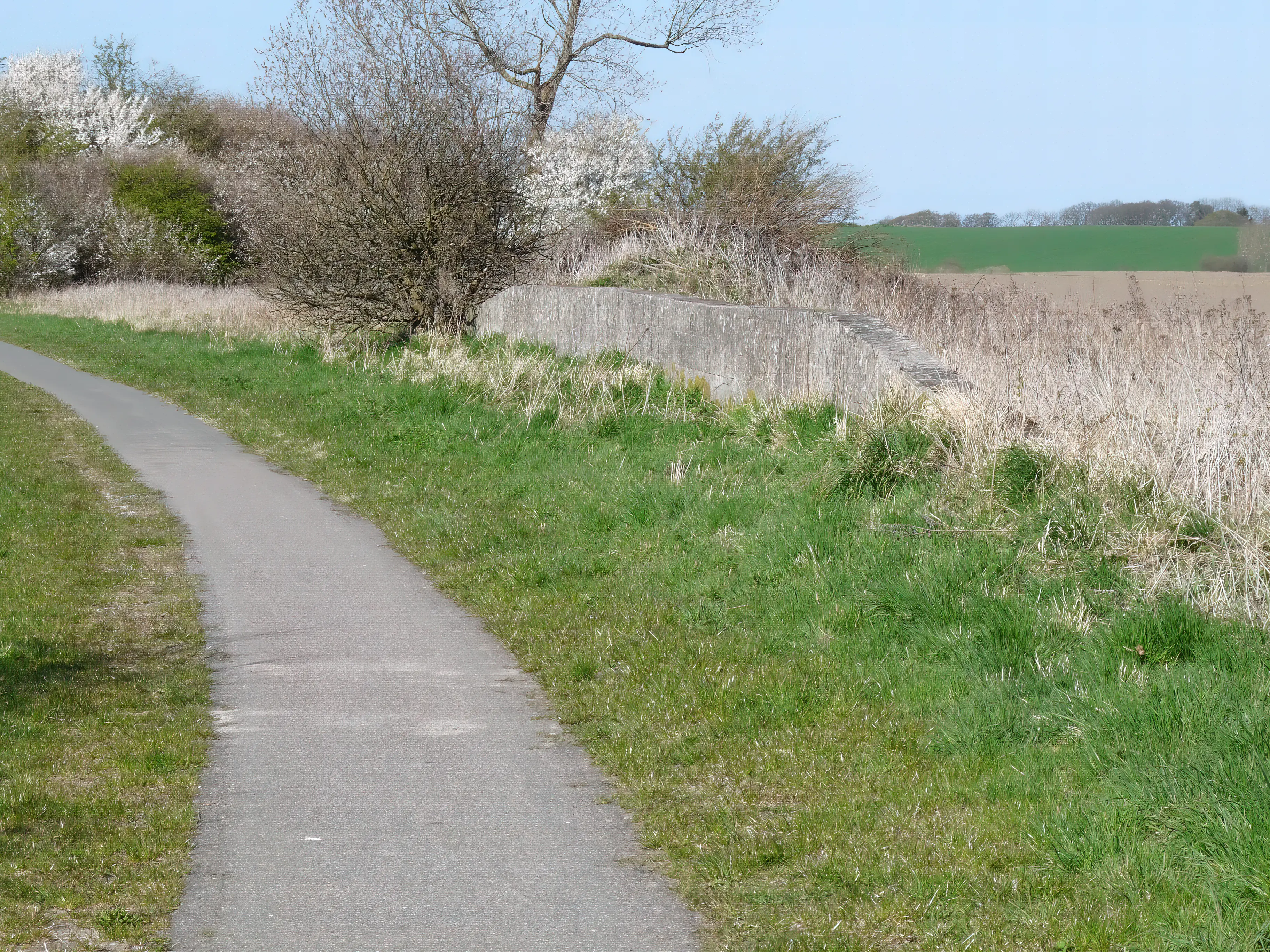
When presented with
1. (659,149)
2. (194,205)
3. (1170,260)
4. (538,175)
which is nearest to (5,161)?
(194,205)

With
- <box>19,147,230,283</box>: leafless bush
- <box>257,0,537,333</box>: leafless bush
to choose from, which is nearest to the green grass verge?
<box>257,0,537,333</box>: leafless bush

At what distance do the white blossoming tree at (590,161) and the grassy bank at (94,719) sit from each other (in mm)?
27688

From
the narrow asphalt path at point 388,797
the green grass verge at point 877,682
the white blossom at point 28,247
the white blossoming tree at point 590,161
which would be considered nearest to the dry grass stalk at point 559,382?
the green grass verge at point 877,682

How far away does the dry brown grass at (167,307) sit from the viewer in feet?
82.4

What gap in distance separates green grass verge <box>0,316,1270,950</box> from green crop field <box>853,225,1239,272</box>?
88.7 feet

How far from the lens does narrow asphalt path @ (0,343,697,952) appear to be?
144 inches

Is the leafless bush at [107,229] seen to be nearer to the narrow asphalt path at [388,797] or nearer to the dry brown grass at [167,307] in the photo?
the dry brown grass at [167,307]

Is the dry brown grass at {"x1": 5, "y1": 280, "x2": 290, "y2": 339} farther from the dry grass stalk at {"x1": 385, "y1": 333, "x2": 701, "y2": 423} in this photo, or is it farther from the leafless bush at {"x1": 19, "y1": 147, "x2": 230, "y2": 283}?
the dry grass stalk at {"x1": 385, "y1": 333, "x2": 701, "y2": 423}

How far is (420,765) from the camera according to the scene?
497 cm

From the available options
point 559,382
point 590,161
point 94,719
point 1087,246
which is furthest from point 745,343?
point 1087,246

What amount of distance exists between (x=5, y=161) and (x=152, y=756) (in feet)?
174

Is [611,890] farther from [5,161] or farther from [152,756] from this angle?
[5,161]

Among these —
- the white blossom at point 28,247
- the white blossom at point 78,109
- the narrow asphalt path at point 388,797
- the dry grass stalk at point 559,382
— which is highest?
the white blossom at point 78,109

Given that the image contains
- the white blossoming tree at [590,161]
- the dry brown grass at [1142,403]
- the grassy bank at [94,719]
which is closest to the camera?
the grassy bank at [94,719]
